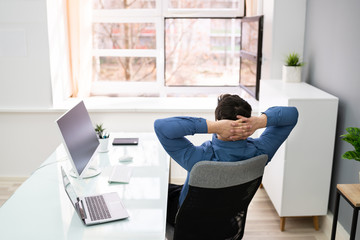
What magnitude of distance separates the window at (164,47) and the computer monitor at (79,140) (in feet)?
6.32

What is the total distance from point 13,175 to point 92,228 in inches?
102

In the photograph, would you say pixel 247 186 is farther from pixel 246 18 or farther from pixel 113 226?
pixel 246 18

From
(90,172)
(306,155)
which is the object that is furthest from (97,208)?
(306,155)

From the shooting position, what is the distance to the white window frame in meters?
4.36

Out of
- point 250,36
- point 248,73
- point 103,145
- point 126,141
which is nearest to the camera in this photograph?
point 103,145

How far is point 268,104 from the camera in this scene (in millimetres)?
3266

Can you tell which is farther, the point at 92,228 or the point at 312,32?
the point at 312,32

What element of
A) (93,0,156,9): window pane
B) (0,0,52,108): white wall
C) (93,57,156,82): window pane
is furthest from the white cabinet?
(0,0,52,108): white wall

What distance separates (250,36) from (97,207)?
2594 millimetres

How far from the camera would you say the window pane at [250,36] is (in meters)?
3.83

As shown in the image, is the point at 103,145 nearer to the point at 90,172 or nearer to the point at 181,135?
the point at 90,172

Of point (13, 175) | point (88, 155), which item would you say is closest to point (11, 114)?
point (13, 175)

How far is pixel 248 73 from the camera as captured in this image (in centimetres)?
413

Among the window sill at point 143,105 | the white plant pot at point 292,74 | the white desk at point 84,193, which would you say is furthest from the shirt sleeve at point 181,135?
the window sill at point 143,105
